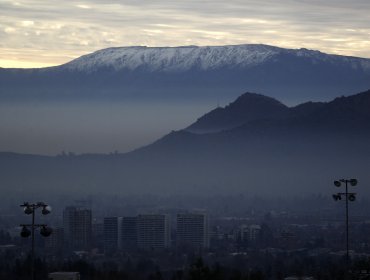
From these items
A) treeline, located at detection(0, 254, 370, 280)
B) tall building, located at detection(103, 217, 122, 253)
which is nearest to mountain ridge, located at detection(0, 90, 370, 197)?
tall building, located at detection(103, 217, 122, 253)

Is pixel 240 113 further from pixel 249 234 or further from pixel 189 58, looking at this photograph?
pixel 249 234

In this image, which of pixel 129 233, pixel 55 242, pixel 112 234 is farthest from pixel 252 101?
pixel 55 242

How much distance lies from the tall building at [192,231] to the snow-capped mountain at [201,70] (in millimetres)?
62866

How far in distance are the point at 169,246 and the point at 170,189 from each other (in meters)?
58.5

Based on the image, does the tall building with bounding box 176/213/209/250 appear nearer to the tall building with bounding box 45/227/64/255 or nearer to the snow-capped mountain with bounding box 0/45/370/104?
the tall building with bounding box 45/227/64/255

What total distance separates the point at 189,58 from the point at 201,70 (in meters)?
2.44

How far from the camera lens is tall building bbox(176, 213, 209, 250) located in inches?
3241

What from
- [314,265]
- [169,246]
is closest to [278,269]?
[314,265]

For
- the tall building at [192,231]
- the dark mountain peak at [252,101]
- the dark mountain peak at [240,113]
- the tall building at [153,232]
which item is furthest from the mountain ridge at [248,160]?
the tall building at [153,232]

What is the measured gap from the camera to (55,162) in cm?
12925

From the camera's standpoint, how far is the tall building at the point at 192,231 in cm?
8231

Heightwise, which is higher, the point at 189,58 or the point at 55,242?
the point at 189,58

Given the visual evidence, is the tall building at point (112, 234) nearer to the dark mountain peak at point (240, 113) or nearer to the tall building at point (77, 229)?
the tall building at point (77, 229)

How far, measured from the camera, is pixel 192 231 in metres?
88.3
